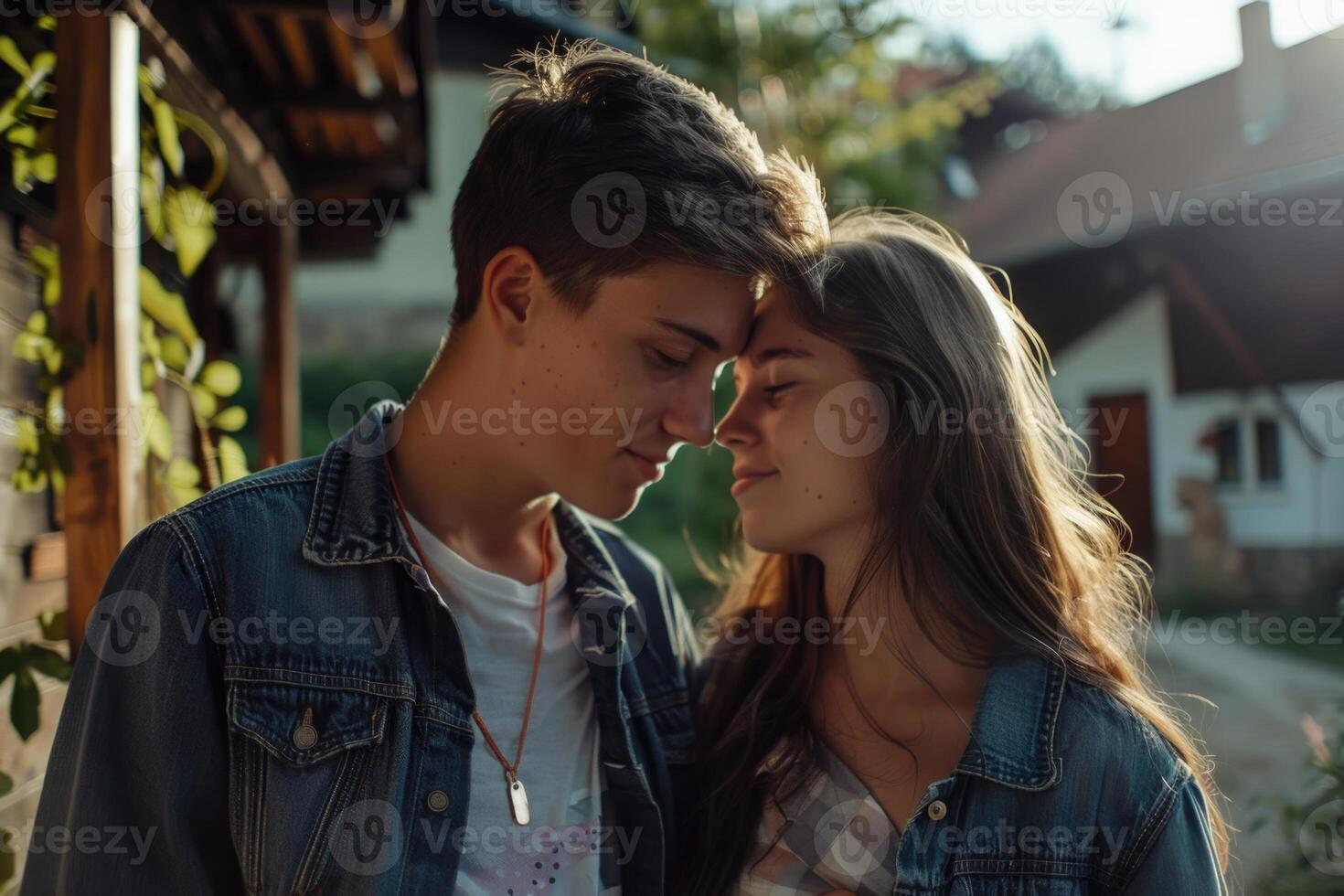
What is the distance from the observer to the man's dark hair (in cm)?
165

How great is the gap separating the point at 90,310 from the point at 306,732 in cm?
76

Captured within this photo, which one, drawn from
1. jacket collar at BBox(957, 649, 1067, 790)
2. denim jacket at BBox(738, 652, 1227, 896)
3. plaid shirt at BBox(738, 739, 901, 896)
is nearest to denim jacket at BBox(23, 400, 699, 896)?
plaid shirt at BBox(738, 739, 901, 896)

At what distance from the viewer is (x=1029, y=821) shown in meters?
1.61

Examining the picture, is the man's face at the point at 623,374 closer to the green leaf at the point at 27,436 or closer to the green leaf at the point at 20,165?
the green leaf at the point at 27,436

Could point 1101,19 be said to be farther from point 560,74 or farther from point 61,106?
point 61,106

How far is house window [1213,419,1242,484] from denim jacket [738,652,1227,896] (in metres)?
7.15

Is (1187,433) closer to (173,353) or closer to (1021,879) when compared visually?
(1021,879)

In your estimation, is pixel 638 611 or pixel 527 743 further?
pixel 638 611

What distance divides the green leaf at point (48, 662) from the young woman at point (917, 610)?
107 centimetres

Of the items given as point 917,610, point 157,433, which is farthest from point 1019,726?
point 157,433

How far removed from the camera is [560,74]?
176 centimetres

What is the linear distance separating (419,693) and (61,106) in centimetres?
109

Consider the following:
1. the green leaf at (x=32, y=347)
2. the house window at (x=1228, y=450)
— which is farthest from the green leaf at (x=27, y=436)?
the house window at (x=1228, y=450)

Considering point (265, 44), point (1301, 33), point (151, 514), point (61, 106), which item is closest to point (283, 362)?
point (265, 44)
